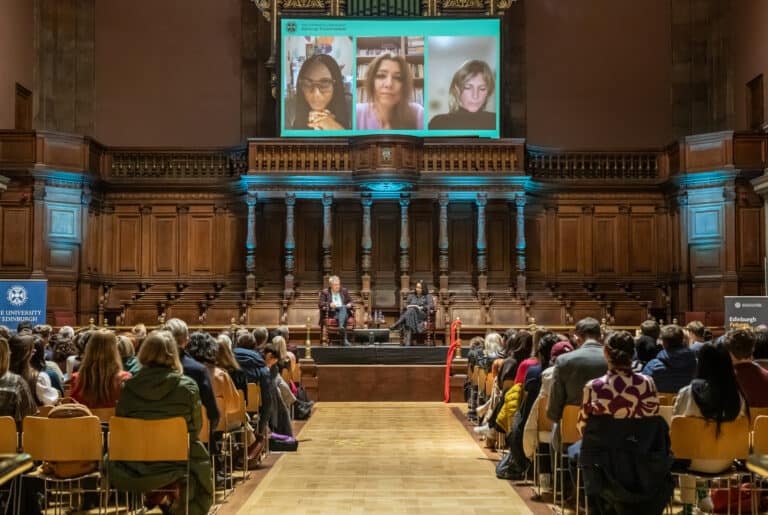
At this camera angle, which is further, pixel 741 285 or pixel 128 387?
pixel 741 285

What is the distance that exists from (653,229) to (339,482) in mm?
13803

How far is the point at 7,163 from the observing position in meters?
18.1

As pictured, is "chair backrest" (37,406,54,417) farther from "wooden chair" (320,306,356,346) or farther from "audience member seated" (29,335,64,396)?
"wooden chair" (320,306,356,346)

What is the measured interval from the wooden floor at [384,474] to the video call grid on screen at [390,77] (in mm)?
9376

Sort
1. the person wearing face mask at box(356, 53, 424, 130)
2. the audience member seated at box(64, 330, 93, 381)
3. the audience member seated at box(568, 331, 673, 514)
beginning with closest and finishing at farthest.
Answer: the audience member seated at box(568, 331, 673, 514) → the audience member seated at box(64, 330, 93, 381) → the person wearing face mask at box(356, 53, 424, 130)

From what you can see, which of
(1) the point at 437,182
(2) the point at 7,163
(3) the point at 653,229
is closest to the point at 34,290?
(2) the point at 7,163

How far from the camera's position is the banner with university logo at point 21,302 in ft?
46.0

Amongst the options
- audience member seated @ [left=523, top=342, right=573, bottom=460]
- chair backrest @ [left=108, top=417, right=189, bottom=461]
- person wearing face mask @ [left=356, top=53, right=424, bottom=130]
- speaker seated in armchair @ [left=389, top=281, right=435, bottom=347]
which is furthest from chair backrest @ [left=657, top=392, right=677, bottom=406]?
person wearing face mask @ [left=356, top=53, right=424, bottom=130]

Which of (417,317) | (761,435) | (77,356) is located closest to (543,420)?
(761,435)

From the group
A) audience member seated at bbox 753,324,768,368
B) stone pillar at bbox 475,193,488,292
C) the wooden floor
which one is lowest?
the wooden floor

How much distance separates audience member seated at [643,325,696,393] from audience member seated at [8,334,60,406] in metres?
4.25

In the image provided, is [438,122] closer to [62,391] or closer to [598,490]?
[62,391]

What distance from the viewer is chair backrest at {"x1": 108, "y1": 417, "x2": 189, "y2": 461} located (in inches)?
211

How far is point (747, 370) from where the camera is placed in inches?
244
